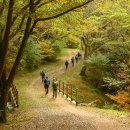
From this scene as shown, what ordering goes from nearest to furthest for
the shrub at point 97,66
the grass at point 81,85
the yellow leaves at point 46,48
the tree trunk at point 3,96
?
the tree trunk at point 3,96 < the grass at point 81,85 < the shrub at point 97,66 < the yellow leaves at point 46,48

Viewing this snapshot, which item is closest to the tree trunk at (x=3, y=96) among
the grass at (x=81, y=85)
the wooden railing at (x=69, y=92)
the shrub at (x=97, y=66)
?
the wooden railing at (x=69, y=92)

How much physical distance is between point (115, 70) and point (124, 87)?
7.72 m

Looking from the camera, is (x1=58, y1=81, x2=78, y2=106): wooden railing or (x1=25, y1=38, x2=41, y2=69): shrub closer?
(x1=58, y1=81, x2=78, y2=106): wooden railing

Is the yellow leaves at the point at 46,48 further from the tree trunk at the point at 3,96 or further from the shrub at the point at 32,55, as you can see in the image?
the tree trunk at the point at 3,96

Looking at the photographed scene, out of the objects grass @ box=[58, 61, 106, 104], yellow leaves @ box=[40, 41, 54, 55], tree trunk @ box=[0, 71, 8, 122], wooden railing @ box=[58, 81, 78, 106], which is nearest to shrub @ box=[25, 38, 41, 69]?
yellow leaves @ box=[40, 41, 54, 55]

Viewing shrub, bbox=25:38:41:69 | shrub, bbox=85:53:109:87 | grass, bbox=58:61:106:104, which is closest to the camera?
grass, bbox=58:61:106:104

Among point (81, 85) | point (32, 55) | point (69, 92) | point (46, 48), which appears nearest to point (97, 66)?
point (81, 85)

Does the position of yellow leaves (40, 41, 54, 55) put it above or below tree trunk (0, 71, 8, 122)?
above

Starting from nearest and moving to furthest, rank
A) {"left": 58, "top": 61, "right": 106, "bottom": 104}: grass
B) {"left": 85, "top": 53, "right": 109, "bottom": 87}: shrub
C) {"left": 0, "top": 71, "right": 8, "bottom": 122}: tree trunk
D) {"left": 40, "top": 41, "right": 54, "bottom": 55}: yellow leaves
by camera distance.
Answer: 1. {"left": 0, "top": 71, "right": 8, "bottom": 122}: tree trunk
2. {"left": 58, "top": 61, "right": 106, "bottom": 104}: grass
3. {"left": 85, "top": 53, "right": 109, "bottom": 87}: shrub
4. {"left": 40, "top": 41, "right": 54, "bottom": 55}: yellow leaves

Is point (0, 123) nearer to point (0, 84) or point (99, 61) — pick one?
point (0, 84)

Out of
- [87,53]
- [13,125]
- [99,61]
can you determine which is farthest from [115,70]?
[13,125]

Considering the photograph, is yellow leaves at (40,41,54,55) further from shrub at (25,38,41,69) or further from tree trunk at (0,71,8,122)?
tree trunk at (0,71,8,122)

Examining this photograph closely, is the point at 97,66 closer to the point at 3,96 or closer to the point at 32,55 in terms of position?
the point at 32,55

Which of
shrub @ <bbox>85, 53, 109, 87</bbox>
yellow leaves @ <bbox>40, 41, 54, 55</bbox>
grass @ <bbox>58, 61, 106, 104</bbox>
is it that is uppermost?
yellow leaves @ <bbox>40, 41, 54, 55</bbox>
